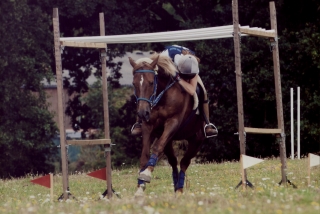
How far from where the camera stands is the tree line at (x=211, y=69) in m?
33.7

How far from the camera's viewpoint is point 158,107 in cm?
1278

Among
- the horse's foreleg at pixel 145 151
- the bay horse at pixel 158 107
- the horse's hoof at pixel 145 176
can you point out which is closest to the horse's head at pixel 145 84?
the bay horse at pixel 158 107

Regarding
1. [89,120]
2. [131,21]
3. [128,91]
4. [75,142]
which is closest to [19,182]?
[75,142]

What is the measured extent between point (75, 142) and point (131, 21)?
970 inches

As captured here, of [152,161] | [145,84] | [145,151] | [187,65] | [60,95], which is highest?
[187,65]

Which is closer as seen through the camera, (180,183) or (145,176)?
(145,176)

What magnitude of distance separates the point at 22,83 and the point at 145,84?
23205 mm

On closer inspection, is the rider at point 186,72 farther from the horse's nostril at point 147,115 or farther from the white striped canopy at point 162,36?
the horse's nostril at point 147,115

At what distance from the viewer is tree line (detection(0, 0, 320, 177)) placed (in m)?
33.7

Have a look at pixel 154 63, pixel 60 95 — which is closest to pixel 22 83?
pixel 60 95

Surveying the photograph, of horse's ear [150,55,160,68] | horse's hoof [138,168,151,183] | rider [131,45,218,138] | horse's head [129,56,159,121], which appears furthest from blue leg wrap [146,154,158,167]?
horse's ear [150,55,160,68]

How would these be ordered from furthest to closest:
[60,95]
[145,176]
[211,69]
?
[211,69], [60,95], [145,176]

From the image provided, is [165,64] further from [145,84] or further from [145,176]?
[145,176]

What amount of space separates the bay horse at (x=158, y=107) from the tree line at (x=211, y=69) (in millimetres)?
20033
